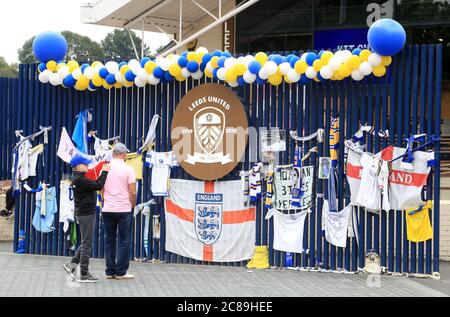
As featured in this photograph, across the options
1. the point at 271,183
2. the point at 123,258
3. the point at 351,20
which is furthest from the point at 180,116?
the point at 351,20

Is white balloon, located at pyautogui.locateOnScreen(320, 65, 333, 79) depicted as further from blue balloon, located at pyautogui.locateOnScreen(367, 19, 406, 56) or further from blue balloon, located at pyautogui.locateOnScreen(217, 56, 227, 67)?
blue balloon, located at pyautogui.locateOnScreen(217, 56, 227, 67)

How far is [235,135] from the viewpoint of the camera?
1141cm

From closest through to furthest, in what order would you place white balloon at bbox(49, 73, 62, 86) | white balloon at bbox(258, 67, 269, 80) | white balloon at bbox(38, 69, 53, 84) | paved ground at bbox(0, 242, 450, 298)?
paved ground at bbox(0, 242, 450, 298), white balloon at bbox(258, 67, 269, 80), white balloon at bbox(49, 73, 62, 86), white balloon at bbox(38, 69, 53, 84)

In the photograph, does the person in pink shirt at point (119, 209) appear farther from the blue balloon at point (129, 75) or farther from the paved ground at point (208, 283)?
the blue balloon at point (129, 75)

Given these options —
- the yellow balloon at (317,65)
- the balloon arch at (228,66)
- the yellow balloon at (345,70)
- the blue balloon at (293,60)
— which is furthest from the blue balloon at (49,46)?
the yellow balloon at (345,70)

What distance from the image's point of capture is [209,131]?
11609 mm

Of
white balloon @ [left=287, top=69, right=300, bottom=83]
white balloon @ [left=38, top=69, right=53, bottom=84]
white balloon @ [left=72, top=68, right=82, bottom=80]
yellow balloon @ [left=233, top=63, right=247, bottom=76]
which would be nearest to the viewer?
white balloon @ [left=287, top=69, right=300, bottom=83]

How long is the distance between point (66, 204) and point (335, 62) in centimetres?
493

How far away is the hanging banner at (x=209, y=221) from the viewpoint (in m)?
11.4

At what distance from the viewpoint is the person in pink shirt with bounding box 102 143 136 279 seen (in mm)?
10031

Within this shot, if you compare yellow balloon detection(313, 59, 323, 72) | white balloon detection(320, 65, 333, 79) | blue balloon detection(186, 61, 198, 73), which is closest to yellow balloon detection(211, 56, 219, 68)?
blue balloon detection(186, 61, 198, 73)

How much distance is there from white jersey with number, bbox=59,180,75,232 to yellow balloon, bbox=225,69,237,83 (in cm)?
324
